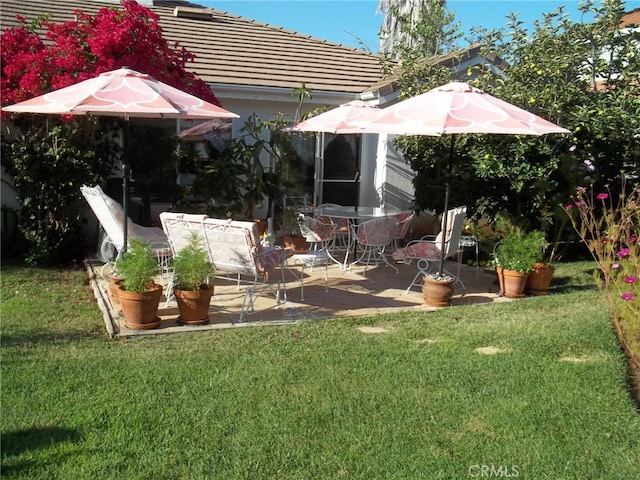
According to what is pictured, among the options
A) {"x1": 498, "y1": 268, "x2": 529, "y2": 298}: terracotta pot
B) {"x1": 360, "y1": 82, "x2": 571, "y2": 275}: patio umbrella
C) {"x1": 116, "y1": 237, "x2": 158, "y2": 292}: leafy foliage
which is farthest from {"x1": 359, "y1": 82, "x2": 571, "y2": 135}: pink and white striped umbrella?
{"x1": 116, "y1": 237, "x2": 158, "y2": 292}: leafy foliage

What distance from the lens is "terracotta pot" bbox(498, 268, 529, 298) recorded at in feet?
25.8

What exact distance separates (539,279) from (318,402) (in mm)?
4890

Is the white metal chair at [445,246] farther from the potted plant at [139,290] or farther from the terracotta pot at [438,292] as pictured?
the potted plant at [139,290]

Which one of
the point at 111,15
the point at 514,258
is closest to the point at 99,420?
the point at 514,258

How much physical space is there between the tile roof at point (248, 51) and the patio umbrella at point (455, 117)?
4.91m

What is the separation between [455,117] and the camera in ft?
21.9

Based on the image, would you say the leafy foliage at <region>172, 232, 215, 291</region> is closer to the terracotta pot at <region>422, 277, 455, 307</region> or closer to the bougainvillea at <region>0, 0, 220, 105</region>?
the terracotta pot at <region>422, 277, 455, 307</region>

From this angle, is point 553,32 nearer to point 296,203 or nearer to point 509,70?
point 509,70

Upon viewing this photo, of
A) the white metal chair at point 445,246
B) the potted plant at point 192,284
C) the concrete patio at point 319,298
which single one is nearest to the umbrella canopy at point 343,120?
the white metal chair at point 445,246

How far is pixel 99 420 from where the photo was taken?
396cm

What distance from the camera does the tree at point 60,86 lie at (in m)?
8.34

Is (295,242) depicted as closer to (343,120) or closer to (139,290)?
(343,120)

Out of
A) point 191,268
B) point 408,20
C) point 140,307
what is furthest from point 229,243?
point 408,20

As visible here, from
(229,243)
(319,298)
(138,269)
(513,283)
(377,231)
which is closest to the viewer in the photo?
(138,269)
